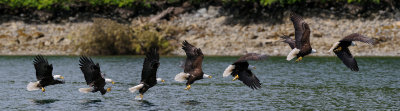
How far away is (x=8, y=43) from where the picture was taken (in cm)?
6009

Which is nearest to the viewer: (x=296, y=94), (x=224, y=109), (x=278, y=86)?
(x=224, y=109)

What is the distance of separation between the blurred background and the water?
1005 centimetres

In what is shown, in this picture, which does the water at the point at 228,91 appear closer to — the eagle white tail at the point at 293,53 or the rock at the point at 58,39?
the eagle white tail at the point at 293,53

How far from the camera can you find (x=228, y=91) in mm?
30219

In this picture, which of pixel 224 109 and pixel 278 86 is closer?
pixel 224 109

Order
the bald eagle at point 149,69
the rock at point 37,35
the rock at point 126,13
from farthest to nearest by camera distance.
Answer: the rock at point 126,13
the rock at point 37,35
the bald eagle at point 149,69

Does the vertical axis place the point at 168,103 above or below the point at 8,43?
below

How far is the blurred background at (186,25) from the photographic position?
56062mm

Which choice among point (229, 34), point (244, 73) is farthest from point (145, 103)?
point (229, 34)

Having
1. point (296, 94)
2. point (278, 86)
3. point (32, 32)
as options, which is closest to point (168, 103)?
point (296, 94)

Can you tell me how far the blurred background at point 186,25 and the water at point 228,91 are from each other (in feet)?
33.0

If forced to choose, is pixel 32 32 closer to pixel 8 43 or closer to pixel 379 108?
pixel 8 43

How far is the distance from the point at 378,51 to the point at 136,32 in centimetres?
1892

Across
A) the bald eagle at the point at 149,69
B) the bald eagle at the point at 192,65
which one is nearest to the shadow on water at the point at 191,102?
the bald eagle at the point at 192,65
